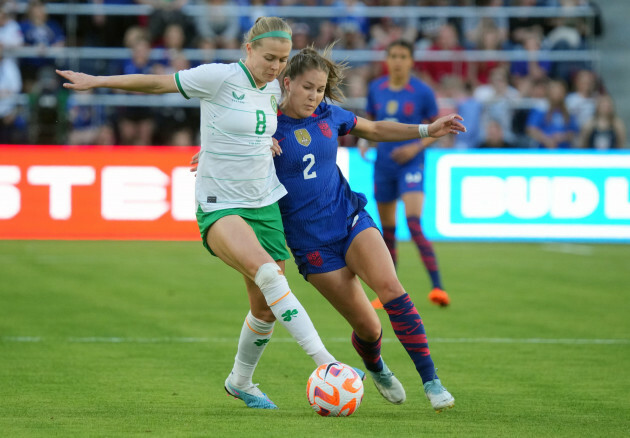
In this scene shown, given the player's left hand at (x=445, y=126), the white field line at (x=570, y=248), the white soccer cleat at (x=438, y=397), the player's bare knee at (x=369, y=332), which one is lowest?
the white field line at (x=570, y=248)

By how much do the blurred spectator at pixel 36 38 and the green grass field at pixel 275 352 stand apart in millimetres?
5027

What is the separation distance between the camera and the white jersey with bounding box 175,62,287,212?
529 centimetres

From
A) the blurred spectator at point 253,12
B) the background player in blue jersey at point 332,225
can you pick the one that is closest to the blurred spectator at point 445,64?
the blurred spectator at point 253,12

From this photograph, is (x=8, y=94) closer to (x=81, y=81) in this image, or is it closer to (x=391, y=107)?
(x=391, y=107)

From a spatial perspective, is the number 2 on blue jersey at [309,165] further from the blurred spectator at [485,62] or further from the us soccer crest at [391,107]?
the blurred spectator at [485,62]

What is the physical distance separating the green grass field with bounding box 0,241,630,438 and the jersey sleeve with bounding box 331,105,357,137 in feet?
5.03

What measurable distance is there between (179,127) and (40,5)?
12.2 ft

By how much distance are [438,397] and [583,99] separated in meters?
14.1

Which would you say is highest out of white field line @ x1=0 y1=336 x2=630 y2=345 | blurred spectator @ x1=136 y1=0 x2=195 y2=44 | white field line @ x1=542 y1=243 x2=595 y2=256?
blurred spectator @ x1=136 y1=0 x2=195 y2=44

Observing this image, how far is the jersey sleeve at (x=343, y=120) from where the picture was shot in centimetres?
566

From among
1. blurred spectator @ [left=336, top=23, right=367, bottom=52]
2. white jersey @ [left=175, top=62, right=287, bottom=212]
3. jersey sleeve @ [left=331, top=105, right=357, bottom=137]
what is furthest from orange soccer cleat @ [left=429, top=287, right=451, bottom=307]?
blurred spectator @ [left=336, top=23, right=367, bottom=52]

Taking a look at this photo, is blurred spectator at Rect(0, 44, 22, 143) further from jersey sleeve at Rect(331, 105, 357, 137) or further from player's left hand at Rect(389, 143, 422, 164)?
jersey sleeve at Rect(331, 105, 357, 137)

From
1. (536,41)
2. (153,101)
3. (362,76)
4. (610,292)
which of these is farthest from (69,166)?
(536,41)

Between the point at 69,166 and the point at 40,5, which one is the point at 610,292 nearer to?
the point at 69,166
